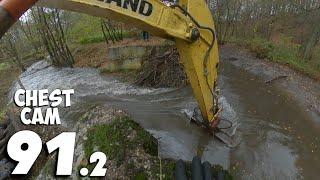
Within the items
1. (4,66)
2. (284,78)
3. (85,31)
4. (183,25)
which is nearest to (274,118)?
(284,78)

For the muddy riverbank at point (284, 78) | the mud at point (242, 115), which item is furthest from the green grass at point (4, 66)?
the muddy riverbank at point (284, 78)

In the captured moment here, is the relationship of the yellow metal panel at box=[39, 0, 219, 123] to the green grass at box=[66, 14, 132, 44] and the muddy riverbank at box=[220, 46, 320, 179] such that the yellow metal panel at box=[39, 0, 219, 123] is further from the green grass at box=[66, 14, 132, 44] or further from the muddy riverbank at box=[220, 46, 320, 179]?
the green grass at box=[66, 14, 132, 44]

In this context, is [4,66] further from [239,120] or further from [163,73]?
[239,120]

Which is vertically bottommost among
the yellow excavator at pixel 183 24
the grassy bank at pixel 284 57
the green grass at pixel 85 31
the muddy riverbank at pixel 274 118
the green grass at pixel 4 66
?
the green grass at pixel 4 66

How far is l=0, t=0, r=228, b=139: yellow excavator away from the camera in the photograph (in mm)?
5758

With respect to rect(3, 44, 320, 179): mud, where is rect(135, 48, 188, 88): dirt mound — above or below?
above

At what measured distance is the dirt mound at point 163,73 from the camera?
41.9 ft

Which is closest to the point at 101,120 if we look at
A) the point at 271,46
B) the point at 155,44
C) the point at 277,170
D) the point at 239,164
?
the point at 239,164

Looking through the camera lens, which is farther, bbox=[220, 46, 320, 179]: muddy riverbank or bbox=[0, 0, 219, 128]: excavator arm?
bbox=[220, 46, 320, 179]: muddy riverbank

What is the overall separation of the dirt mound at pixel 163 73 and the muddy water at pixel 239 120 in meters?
0.45

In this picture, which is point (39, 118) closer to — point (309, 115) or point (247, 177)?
point (247, 177)

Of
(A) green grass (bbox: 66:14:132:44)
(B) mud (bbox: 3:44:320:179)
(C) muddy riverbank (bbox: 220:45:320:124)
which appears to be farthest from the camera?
(A) green grass (bbox: 66:14:132:44)

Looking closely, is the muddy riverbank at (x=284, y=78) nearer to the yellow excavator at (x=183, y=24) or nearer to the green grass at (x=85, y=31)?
the yellow excavator at (x=183, y=24)

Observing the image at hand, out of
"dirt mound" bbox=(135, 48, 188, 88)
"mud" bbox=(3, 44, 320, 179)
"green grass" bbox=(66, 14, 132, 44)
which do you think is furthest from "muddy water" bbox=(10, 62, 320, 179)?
"green grass" bbox=(66, 14, 132, 44)
